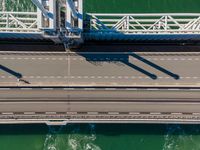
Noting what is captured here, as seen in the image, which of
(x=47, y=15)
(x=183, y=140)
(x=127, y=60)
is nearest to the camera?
(x=47, y=15)

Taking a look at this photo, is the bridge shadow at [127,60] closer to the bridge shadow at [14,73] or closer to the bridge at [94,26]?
the bridge at [94,26]

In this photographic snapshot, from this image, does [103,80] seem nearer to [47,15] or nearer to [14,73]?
[14,73]

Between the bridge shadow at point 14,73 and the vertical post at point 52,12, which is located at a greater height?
the vertical post at point 52,12

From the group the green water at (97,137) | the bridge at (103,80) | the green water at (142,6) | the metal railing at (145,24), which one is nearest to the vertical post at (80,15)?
the bridge at (103,80)

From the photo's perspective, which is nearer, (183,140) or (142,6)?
(183,140)

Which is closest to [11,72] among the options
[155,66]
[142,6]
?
[155,66]

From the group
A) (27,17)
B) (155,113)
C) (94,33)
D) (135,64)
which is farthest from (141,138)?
(27,17)

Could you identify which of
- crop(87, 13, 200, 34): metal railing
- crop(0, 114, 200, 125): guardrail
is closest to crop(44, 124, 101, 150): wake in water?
crop(0, 114, 200, 125): guardrail
